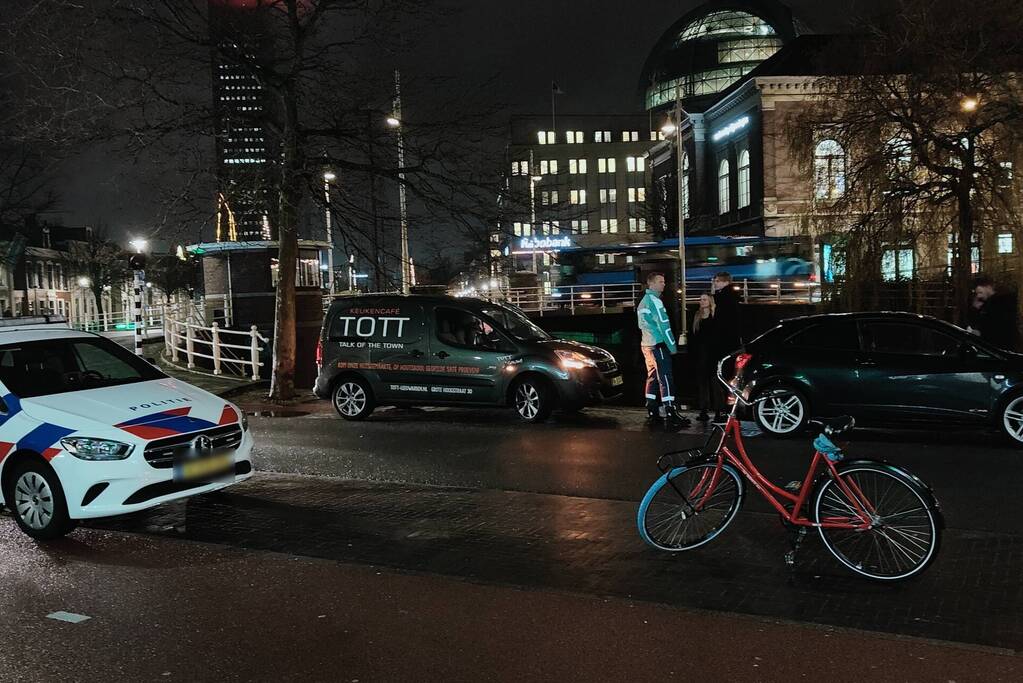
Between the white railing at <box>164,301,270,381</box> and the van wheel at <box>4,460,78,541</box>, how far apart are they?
12.3 meters

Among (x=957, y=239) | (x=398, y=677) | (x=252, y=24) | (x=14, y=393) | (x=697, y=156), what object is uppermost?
(x=697, y=156)

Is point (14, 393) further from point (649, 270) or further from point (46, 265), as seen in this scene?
point (46, 265)

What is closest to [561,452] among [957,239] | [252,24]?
[252,24]

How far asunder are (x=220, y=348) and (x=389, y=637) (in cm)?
1834

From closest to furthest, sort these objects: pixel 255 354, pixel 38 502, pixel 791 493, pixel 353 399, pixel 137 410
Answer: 1. pixel 791 493
2. pixel 38 502
3. pixel 137 410
4. pixel 353 399
5. pixel 255 354

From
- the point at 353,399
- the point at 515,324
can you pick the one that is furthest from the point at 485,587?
the point at 353,399

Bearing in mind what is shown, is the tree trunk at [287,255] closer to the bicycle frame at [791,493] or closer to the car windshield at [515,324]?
the car windshield at [515,324]

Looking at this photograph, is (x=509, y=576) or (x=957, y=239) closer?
(x=509, y=576)

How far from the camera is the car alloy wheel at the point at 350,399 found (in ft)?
45.6

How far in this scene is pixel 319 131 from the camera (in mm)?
16516

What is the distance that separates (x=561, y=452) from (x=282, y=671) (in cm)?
628

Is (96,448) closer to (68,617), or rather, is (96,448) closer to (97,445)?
(97,445)

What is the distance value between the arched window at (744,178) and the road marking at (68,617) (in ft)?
183

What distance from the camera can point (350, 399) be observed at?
45.7 feet
